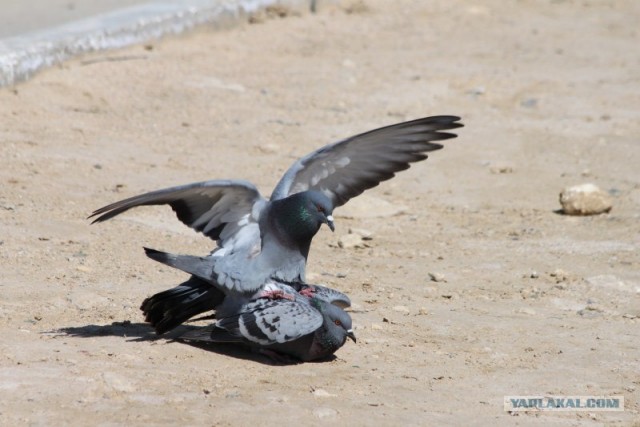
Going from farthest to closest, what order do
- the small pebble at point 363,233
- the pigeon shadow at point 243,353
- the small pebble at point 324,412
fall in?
the small pebble at point 363,233, the pigeon shadow at point 243,353, the small pebble at point 324,412

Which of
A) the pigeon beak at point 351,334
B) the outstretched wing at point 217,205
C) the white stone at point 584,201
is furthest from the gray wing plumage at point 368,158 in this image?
the white stone at point 584,201

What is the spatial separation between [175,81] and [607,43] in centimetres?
435

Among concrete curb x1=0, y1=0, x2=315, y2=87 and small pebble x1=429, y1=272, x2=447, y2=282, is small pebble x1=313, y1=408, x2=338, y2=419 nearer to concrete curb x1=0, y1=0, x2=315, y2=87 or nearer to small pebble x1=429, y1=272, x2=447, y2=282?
small pebble x1=429, y1=272, x2=447, y2=282

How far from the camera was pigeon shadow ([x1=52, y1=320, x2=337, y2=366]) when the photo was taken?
477cm

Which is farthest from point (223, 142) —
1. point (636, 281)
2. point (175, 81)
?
point (636, 281)

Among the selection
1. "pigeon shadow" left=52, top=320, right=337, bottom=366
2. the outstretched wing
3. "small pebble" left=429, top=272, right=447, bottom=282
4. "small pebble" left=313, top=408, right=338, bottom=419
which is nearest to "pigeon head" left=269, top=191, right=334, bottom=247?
the outstretched wing

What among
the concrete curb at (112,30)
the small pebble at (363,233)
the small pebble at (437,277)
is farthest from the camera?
the concrete curb at (112,30)

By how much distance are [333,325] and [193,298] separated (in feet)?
1.85

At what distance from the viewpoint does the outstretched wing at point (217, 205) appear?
15.8ft

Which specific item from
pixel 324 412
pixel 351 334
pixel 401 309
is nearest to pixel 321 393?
pixel 324 412

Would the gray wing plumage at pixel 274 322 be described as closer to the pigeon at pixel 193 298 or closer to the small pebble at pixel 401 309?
the pigeon at pixel 193 298

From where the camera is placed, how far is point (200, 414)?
402cm

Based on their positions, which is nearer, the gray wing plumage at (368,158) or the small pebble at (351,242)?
the gray wing plumage at (368,158)

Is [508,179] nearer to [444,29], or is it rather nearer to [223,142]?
[223,142]
